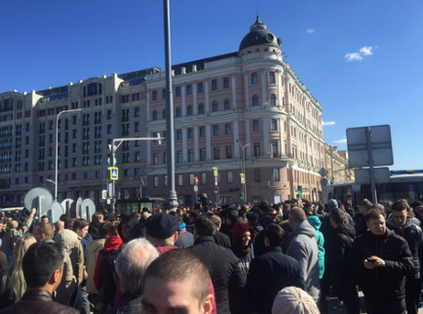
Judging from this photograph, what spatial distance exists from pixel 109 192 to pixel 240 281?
Result: 45.8 feet

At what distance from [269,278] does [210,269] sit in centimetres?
72

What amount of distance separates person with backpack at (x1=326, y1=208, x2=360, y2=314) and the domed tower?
153 ft

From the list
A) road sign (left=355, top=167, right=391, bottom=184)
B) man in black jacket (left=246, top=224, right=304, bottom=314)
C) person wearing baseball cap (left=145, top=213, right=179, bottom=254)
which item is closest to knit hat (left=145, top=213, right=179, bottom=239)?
person wearing baseball cap (left=145, top=213, right=179, bottom=254)

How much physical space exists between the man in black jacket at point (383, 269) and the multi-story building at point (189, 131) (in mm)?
32585

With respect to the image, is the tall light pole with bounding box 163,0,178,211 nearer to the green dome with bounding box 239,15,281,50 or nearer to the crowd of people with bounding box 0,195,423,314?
the crowd of people with bounding box 0,195,423,314

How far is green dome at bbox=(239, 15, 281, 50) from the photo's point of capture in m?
48.9

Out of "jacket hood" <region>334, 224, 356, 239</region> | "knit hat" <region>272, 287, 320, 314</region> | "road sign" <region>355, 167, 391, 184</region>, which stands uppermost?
"road sign" <region>355, 167, 391, 184</region>

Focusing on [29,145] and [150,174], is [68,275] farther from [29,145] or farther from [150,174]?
[29,145]

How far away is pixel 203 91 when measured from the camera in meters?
51.7

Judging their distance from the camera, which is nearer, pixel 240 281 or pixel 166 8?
pixel 240 281

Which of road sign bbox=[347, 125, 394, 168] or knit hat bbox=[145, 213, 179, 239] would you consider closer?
knit hat bbox=[145, 213, 179, 239]

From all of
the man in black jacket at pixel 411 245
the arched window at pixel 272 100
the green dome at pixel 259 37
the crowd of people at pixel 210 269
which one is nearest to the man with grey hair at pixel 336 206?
the crowd of people at pixel 210 269

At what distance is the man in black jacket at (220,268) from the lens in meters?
3.71

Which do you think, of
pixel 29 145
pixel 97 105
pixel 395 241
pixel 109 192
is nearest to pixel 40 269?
pixel 395 241
